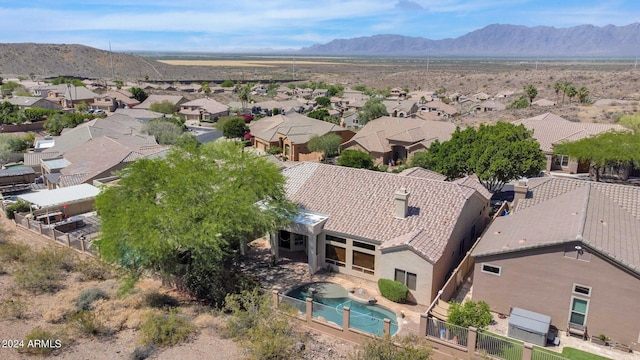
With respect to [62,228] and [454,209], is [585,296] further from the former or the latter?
[62,228]

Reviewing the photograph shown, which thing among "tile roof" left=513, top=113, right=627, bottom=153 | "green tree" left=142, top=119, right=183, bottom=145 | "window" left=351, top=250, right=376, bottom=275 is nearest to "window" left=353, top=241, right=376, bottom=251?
"window" left=351, top=250, right=376, bottom=275

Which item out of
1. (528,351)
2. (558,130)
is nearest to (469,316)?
(528,351)

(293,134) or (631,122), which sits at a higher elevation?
(631,122)

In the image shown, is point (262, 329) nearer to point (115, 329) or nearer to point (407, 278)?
point (115, 329)

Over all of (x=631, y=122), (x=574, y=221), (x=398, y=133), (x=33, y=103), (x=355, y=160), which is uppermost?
(x=631, y=122)

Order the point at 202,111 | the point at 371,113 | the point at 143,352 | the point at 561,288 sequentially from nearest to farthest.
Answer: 1. the point at 143,352
2. the point at 561,288
3. the point at 371,113
4. the point at 202,111

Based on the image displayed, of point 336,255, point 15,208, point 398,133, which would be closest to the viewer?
point 336,255

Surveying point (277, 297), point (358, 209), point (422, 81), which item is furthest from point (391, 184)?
point (422, 81)

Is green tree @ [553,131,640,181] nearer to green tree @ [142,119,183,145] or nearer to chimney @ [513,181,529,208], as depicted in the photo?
chimney @ [513,181,529,208]
